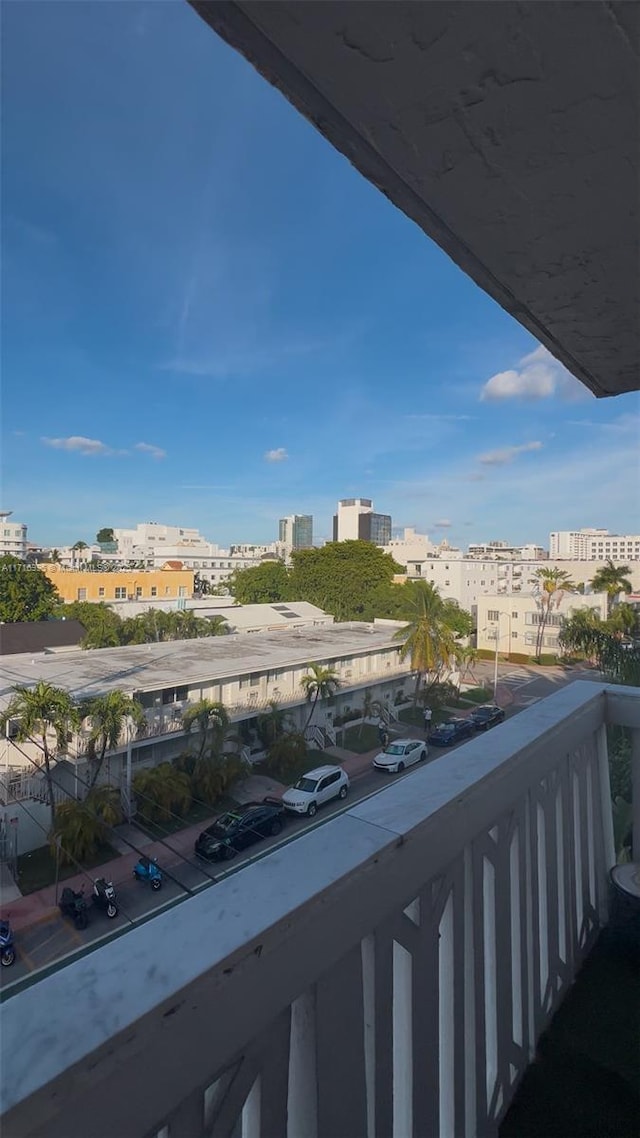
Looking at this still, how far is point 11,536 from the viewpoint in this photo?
114ft

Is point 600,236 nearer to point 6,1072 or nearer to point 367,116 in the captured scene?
point 367,116

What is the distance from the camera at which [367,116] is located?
15.7 inches

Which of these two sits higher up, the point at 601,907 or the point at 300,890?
the point at 300,890

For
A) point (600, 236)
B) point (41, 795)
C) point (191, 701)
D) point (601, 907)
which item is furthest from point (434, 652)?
point (600, 236)

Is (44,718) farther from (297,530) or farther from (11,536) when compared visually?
(297,530)

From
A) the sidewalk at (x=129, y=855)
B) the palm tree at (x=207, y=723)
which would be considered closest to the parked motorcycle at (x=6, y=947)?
the sidewalk at (x=129, y=855)

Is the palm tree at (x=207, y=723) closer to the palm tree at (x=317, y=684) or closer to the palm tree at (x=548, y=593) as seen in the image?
the palm tree at (x=317, y=684)

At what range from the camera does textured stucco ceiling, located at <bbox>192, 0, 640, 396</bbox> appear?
33cm

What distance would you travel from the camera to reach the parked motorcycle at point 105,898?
16.1ft

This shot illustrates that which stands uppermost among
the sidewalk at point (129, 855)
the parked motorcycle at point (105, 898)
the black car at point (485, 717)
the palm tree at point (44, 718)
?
the palm tree at point (44, 718)

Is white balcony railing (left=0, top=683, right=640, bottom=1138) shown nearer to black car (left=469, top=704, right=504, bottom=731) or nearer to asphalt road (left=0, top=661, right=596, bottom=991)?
asphalt road (left=0, top=661, right=596, bottom=991)

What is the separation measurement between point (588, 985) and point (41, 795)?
6674 mm

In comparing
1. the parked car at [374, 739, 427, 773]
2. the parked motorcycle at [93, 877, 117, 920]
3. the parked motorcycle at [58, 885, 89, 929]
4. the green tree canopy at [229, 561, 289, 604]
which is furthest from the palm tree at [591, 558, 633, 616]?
the parked motorcycle at [58, 885, 89, 929]

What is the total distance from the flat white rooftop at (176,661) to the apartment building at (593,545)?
4063 cm
